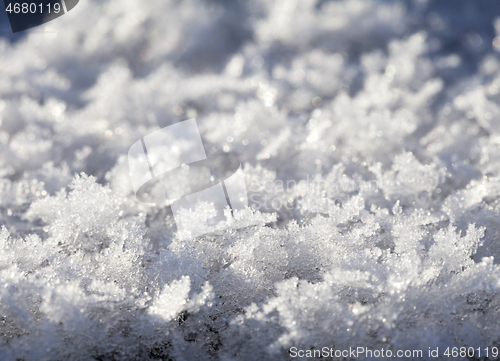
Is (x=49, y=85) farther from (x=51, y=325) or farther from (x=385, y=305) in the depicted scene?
(x=385, y=305)

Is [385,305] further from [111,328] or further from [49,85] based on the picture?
[49,85]

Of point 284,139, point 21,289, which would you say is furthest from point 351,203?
point 21,289

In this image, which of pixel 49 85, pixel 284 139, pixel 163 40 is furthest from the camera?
pixel 163 40

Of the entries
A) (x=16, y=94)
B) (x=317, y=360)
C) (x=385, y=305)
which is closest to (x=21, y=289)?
(x=317, y=360)

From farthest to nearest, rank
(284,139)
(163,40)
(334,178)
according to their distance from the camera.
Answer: (163,40)
(284,139)
(334,178)

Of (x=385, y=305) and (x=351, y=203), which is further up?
(x=351, y=203)

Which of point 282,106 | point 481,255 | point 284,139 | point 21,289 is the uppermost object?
point 282,106

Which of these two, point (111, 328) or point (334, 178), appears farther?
point (334, 178)
